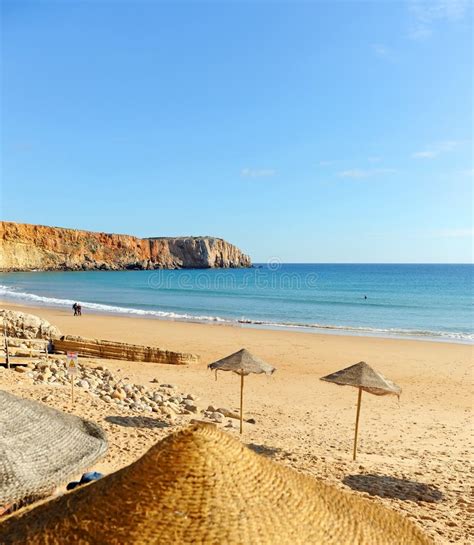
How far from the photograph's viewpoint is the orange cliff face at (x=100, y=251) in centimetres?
9781

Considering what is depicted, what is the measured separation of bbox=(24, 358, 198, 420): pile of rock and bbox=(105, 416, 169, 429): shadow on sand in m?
0.57

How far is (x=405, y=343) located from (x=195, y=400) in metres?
15.3

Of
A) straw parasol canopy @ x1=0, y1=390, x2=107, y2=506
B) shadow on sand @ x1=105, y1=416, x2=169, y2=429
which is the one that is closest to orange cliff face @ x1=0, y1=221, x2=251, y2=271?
shadow on sand @ x1=105, y1=416, x2=169, y2=429

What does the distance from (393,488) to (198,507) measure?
5941 millimetres

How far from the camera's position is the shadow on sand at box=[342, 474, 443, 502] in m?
7.39

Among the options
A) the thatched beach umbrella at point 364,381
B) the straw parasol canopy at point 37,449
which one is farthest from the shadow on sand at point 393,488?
the straw parasol canopy at point 37,449

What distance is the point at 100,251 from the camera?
376 feet

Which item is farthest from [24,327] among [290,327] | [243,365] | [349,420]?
[290,327]

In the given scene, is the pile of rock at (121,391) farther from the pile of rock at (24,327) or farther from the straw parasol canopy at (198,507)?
the straw parasol canopy at (198,507)

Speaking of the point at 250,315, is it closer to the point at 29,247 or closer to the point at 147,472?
the point at 147,472

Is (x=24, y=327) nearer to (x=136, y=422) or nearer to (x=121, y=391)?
(x=121, y=391)

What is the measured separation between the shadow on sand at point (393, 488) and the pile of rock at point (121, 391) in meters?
4.27

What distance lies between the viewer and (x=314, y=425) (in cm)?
1112

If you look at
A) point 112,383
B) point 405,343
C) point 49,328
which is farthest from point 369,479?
point 405,343
